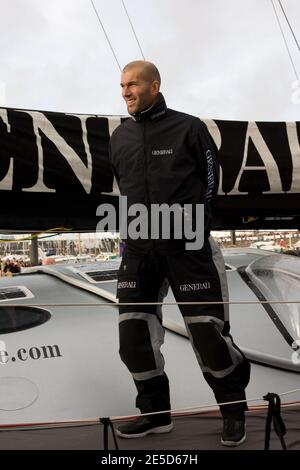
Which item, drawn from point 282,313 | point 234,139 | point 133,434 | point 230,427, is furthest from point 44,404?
point 234,139

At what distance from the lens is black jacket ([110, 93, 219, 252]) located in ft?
5.21

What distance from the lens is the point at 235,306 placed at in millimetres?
2111

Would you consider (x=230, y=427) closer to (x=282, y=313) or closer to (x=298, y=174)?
(x=282, y=313)

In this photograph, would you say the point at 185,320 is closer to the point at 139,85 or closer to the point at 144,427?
the point at 144,427

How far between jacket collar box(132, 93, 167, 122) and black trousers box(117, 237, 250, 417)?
425 millimetres

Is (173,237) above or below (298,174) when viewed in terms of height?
below

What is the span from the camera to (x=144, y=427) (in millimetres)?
1562

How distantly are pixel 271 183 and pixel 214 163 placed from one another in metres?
0.85

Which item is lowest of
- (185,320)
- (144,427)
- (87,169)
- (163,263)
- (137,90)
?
(144,427)

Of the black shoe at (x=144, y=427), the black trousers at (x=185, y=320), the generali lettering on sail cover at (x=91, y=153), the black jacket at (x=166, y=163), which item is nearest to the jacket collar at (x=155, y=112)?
the black jacket at (x=166, y=163)

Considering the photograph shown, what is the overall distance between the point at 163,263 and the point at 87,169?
74 cm

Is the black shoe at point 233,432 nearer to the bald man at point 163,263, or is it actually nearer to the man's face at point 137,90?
the bald man at point 163,263

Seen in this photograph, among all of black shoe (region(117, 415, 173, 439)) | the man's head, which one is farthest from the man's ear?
black shoe (region(117, 415, 173, 439))

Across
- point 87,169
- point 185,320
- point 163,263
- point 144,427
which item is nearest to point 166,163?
point 163,263
